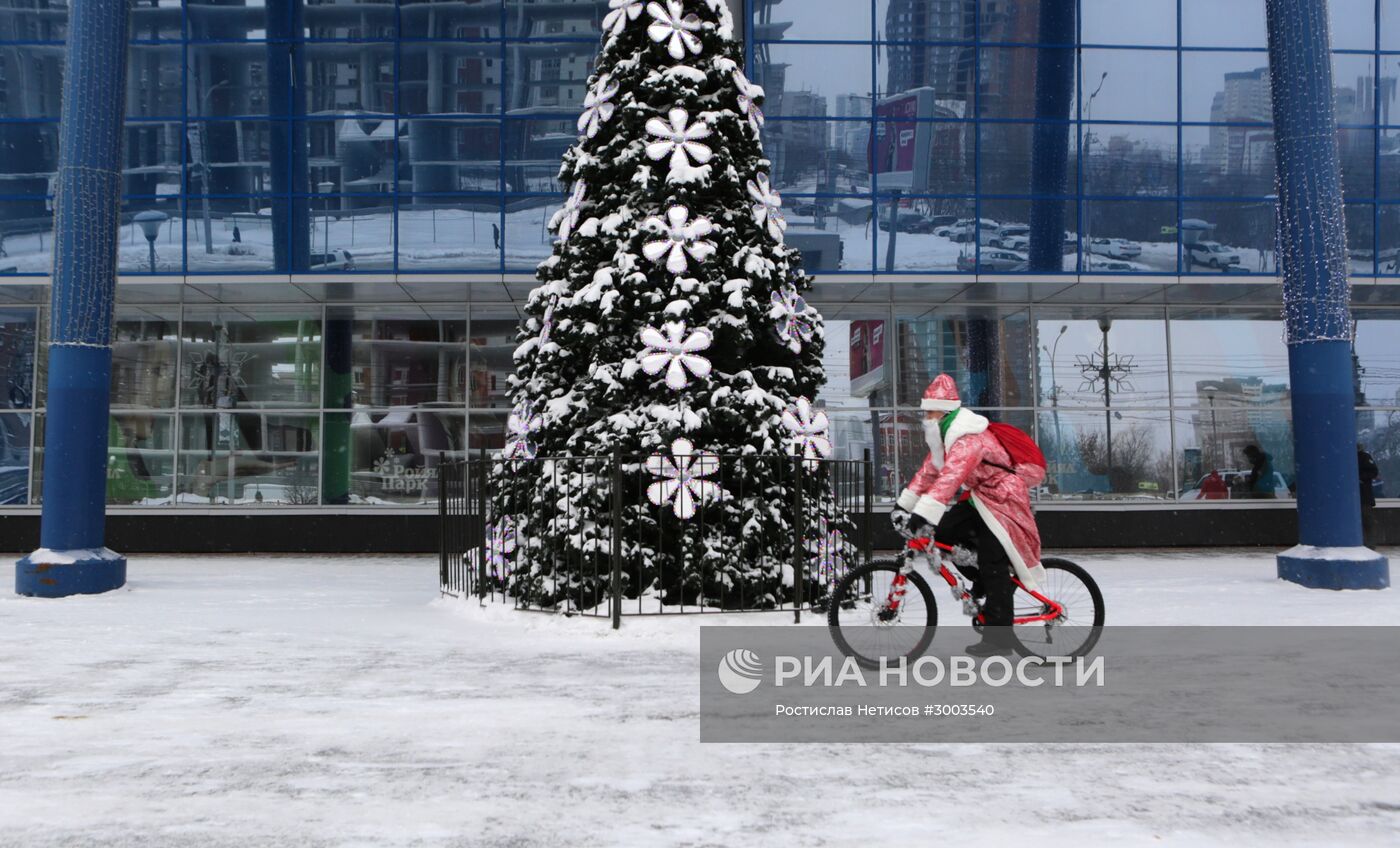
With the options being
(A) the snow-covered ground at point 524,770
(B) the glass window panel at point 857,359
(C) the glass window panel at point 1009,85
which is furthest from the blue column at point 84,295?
(C) the glass window panel at point 1009,85

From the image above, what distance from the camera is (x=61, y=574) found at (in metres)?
13.0

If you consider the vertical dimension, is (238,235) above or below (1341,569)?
above

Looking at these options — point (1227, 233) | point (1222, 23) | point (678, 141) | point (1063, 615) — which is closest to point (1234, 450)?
point (1227, 233)

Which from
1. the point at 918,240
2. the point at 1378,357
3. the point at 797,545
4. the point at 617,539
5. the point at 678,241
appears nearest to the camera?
the point at 617,539

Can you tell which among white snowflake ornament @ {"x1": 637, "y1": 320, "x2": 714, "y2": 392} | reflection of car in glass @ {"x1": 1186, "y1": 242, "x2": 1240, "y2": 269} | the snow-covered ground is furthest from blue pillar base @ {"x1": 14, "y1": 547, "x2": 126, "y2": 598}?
reflection of car in glass @ {"x1": 1186, "y1": 242, "x2": 1240, "y2": 269}

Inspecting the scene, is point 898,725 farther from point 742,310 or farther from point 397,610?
point 397,610

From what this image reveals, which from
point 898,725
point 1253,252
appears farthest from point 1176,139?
point 898,725

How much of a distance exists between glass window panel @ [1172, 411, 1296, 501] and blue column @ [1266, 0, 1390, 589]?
292 inches

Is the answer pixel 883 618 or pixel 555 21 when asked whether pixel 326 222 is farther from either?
pixel 883 618

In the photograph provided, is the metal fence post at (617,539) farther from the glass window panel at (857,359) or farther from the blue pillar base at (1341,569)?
the glass window panel at (857,359)

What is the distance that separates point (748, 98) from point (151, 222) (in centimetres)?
1268

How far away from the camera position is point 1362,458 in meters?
18.3

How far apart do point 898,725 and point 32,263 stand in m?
18.4

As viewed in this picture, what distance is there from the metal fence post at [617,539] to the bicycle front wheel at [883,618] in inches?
97.6
